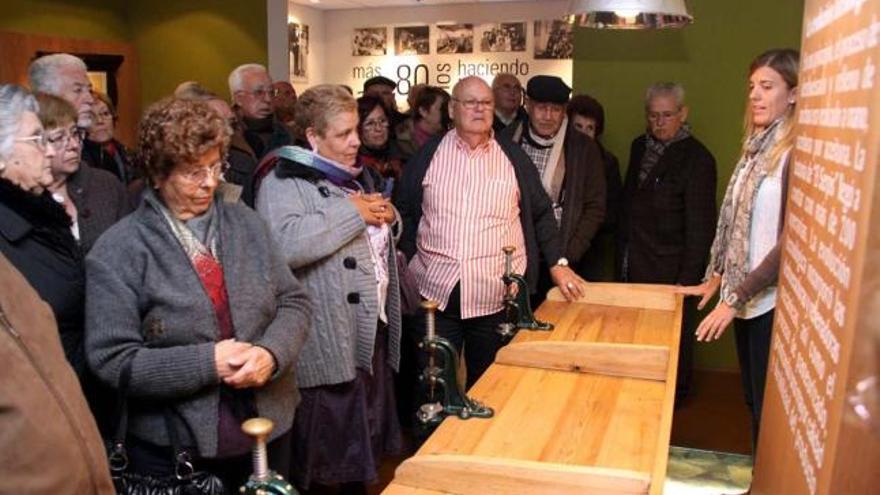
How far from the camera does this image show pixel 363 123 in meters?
3.40

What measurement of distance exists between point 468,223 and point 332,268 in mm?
641

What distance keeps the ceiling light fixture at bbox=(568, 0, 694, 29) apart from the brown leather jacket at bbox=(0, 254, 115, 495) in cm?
194

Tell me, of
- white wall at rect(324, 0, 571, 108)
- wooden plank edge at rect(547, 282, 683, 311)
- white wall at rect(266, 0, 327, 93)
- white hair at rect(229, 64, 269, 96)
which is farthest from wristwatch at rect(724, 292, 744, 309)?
white wall at rect(324, 0, 571, 108)

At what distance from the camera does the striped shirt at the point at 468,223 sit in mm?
2703

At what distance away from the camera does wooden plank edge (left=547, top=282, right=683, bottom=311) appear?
8.84 ft

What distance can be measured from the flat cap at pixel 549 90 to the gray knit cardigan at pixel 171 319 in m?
1.79

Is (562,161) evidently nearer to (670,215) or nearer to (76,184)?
(670,215)

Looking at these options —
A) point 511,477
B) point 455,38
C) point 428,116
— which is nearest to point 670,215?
point 428,116

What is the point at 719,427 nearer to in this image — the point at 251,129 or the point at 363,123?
the point at 363,123

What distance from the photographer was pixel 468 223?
270cm

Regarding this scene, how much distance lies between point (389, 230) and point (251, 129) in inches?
72.4

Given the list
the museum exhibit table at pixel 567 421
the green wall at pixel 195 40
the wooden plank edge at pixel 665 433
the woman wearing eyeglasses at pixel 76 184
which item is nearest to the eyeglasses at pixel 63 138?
the woman wearing eyeglasses at pixel 76 184

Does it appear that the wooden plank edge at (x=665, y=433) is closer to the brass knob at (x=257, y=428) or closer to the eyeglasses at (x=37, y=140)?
the brass knob at (x=257, y=428)

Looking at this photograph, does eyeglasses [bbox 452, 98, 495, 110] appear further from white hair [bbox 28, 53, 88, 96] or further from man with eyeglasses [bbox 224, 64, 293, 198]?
man with eyeglasses [bbox 224, 64, 293, 198]
